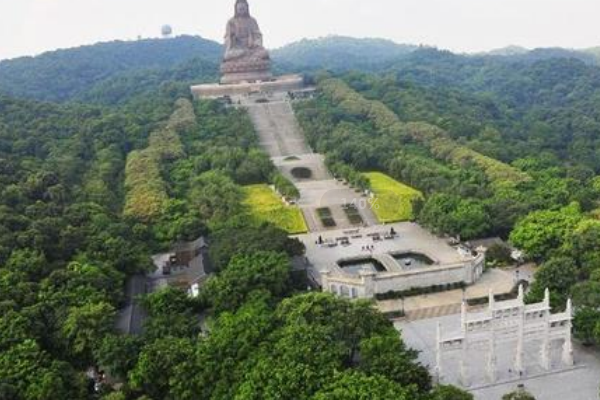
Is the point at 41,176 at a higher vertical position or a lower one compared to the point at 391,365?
higher

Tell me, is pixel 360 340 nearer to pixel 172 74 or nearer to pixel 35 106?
pixel 35 106

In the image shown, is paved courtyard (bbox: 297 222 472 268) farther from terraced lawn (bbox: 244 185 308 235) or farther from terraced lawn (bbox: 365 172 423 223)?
terraced lawn (bbox: 244 185 308 235)

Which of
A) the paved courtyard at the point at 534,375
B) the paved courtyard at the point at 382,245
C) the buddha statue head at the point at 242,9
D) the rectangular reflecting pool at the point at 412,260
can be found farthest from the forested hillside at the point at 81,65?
the paved courtyard at the point at 534,375

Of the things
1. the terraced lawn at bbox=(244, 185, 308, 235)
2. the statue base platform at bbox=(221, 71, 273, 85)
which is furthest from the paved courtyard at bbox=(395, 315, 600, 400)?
the statue base platform at bbox=(221, 71, 273, 85)

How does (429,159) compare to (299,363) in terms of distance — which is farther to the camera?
(429,159)

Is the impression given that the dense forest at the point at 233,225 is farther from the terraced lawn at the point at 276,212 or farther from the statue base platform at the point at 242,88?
the statue base platform at the point at 242,88

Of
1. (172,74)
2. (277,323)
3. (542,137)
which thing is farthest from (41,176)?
(172,74)
